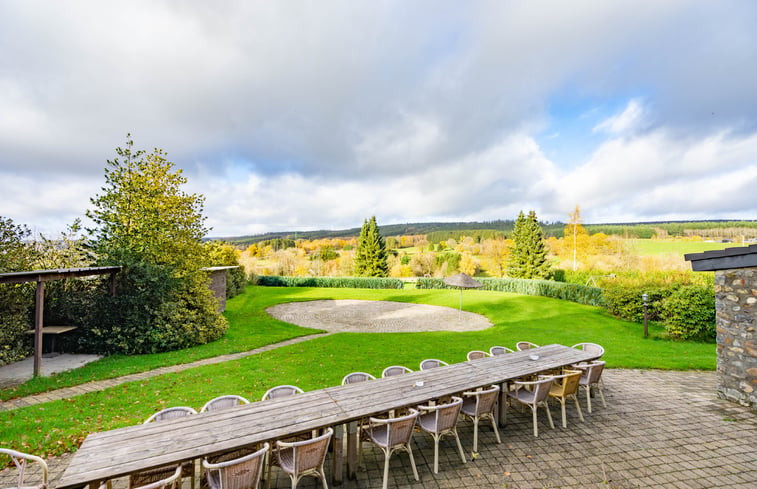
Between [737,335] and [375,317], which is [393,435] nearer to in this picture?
[737,335]

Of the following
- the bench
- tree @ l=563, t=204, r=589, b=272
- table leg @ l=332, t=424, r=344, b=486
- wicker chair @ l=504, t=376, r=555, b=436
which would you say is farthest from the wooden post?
tree @ l=563, t=204, r=589, b=272

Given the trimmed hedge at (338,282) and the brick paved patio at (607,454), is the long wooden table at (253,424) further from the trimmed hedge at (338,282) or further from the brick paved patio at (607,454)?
the trimmed hedge at (338,282)

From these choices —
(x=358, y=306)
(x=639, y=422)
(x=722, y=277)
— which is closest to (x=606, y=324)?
(x=722, y=277)

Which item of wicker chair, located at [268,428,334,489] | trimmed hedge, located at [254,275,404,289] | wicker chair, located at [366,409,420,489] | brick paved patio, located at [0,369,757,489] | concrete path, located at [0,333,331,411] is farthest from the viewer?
trimmed hedge, located at [254,275,404,289]

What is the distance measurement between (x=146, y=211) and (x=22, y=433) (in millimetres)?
7248

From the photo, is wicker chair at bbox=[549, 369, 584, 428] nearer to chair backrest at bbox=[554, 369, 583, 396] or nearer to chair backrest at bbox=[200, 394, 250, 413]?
chair backrest at bbox=[554, 369, 583, 396]

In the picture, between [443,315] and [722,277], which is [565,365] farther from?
[443,315]

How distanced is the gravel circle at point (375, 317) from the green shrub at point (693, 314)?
6687 millimetres

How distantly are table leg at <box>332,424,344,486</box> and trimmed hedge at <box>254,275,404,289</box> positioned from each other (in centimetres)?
2840

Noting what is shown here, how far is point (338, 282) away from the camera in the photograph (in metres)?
32.5

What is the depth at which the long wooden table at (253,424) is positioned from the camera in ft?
9.26

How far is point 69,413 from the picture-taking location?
19.0ft

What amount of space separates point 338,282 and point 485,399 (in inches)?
1122

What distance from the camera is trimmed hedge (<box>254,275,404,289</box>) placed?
32312 mm
